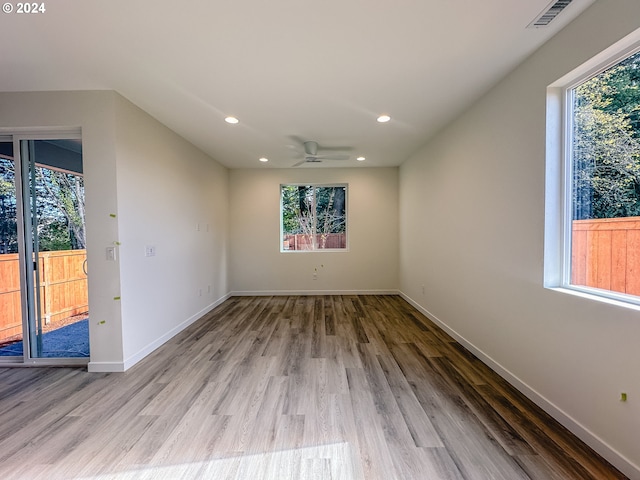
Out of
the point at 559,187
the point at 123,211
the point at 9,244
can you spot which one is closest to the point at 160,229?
the point at 123,211

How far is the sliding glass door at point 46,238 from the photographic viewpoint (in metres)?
2.57

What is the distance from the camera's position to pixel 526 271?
80.3 inches

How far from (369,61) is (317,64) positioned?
1.31ft

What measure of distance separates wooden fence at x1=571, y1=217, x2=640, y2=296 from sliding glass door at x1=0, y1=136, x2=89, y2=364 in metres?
4.08

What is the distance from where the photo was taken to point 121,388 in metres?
2.22

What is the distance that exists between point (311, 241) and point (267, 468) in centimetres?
432

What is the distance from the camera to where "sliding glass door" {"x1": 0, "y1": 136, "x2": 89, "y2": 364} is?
2.57m

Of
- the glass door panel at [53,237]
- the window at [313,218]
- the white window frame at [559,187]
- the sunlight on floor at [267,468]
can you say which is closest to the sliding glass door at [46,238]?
the glass door panel at [53,237]

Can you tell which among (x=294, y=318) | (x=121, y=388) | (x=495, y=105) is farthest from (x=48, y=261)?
(x=495, y=105)

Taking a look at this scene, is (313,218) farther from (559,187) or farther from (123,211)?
(559,187)

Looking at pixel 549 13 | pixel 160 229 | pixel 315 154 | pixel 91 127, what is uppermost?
pixel 549 13

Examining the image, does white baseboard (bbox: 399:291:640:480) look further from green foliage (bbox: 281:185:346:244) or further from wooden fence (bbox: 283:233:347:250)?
green foliage (bbox: 281:185:346:244)

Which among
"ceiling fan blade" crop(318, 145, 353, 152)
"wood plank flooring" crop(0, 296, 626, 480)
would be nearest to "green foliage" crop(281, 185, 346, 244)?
"ceiling fan blade" crop(318, 145, 353, 152)

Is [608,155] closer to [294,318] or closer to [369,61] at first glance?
[369,61]
